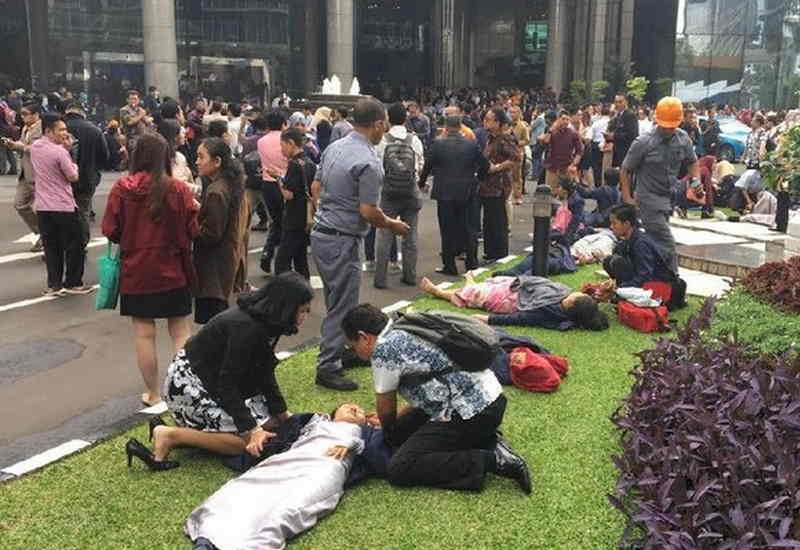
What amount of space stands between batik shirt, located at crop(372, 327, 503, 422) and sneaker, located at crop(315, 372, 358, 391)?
1521 millimetres

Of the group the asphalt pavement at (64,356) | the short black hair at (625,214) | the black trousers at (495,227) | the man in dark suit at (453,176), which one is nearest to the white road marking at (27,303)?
the asphalt pavement at (64,356)

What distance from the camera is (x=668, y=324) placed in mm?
7621

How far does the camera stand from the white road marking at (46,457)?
4742mm

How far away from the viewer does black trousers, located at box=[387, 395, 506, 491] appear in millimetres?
4410

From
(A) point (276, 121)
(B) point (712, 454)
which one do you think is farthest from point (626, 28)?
(B) point (712, 454)

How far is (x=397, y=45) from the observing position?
45375 millimetres

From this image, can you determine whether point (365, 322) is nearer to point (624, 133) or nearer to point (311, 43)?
point (624, 133)

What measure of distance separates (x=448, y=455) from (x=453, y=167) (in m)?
5.34

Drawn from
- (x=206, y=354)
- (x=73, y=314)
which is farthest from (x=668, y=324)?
(x=73, y=314)

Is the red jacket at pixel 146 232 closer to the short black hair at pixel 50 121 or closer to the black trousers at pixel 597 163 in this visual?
the short black hair at pixel 50 121

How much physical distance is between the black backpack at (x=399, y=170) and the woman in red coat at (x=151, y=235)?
3.49 metres

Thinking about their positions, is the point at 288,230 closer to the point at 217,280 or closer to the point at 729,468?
the point at 217,280

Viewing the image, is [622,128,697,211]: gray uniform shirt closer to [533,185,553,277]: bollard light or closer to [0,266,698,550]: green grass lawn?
[533,185,553,277]: bollard light

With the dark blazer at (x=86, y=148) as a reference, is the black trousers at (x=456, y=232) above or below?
below
